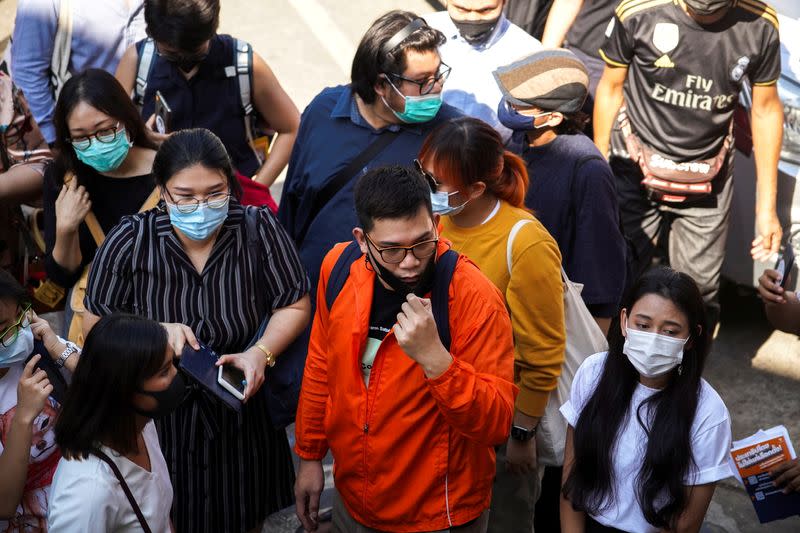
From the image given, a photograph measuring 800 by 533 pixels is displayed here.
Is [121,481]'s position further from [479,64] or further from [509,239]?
[479,64]

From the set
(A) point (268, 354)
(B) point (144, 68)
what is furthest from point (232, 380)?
(B) point (144, 68)

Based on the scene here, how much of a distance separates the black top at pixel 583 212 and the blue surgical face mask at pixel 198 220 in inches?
49.2

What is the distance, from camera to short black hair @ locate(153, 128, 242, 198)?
344 cm

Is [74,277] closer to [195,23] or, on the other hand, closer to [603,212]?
[195,23]

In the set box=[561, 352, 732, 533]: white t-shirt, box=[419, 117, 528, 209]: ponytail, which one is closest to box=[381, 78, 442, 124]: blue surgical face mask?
box=[419, 117, 528, 209]: ponytail

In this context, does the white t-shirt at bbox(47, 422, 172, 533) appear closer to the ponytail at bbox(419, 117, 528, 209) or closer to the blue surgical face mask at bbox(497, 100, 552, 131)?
the ponytail at bbox(419, 117, 528, 209)

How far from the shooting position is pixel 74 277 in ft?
13.3

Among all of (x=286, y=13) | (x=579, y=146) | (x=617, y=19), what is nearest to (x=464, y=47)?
(x=617, y=19)

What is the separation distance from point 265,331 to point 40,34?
8.47ft

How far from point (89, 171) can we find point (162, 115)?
→ 2.13 feet

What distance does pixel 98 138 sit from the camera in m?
3.89

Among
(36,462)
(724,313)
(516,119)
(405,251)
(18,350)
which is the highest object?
(405,251)

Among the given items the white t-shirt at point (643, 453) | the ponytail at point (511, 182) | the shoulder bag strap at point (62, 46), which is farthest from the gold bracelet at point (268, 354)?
the shoulder bag strap at point (62, 46)

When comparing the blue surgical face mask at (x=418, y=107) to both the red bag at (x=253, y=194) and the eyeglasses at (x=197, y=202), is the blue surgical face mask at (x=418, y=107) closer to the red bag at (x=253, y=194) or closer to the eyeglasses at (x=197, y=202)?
the red bag at (x=253, y=194)
